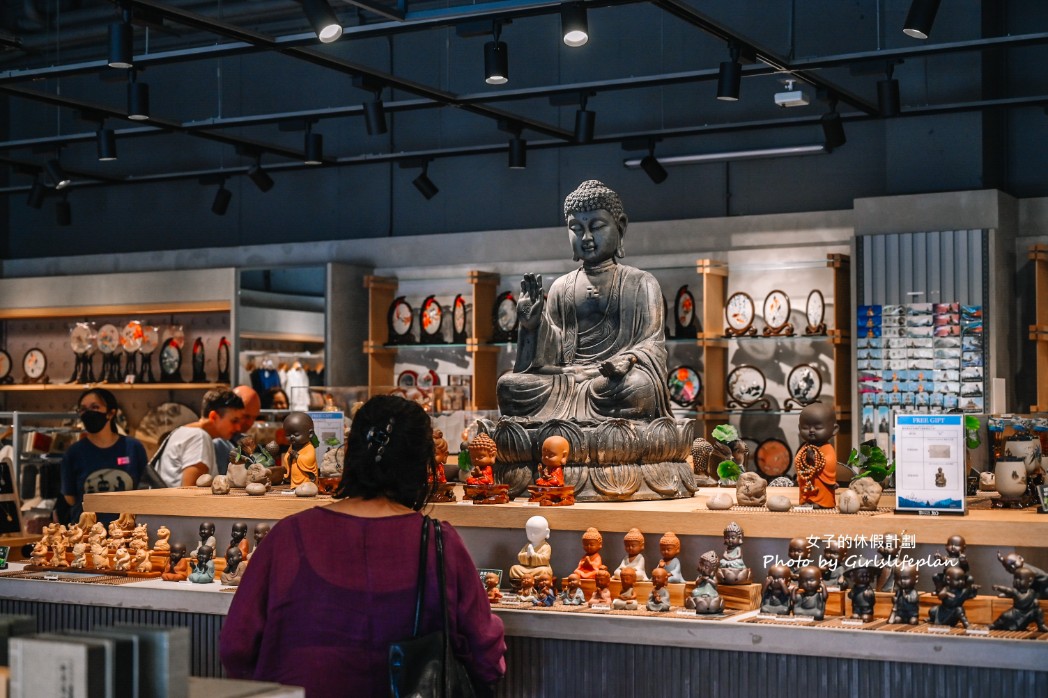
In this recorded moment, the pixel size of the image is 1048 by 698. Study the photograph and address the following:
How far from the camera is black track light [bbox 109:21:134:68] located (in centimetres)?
535

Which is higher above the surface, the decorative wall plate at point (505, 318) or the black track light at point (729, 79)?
the black track light at point (729, 79)

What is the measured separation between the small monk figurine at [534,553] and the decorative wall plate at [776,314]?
3870 millimetres

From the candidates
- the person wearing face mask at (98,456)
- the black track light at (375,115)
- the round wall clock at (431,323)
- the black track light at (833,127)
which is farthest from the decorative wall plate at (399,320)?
the black track light at (833,127)

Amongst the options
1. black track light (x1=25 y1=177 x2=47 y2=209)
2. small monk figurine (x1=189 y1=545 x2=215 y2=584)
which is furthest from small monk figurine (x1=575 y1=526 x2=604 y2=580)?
black track light (x1=25 y1=177 x2=47 y2=209)

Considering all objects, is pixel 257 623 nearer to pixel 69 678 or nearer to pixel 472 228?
pixel 69 678

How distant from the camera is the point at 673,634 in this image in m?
3.49

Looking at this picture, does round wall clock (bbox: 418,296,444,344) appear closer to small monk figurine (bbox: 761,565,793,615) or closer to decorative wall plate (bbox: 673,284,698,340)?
decorative wall plate (bbox: 673,284,698,340)

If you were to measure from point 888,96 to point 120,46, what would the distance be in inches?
141

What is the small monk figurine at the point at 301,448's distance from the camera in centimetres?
491

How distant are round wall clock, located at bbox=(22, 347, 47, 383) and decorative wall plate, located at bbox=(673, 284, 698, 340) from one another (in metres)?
4.89

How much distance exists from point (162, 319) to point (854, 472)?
6515 millimetres

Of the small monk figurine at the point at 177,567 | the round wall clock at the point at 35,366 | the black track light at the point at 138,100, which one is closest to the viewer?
the small monk figurine at the point at 177,567

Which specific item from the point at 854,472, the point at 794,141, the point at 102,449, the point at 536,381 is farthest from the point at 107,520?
the point at 794,141

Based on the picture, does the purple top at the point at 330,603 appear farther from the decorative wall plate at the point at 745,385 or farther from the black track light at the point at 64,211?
the black track light at the point at 64,211
